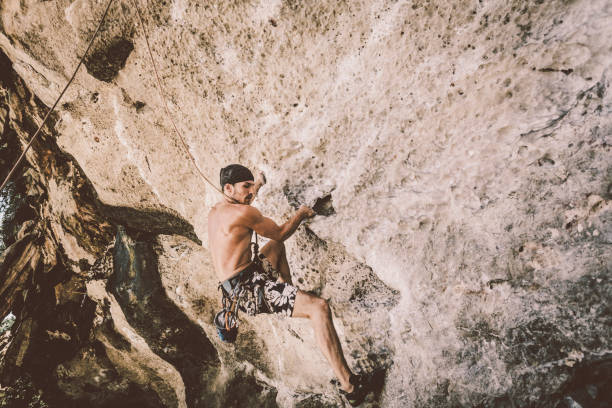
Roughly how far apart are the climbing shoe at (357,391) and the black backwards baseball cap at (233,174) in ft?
6.40

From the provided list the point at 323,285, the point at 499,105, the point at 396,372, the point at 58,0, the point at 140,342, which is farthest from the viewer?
the point at 140,342

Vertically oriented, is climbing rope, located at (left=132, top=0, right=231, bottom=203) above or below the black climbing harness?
above

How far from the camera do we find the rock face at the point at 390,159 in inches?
69.6

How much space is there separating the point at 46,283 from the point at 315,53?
26.0 ft

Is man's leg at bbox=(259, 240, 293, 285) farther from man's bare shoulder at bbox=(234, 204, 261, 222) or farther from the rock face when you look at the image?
man's bare shoulder at bbox=(234, 204, 261, 222)

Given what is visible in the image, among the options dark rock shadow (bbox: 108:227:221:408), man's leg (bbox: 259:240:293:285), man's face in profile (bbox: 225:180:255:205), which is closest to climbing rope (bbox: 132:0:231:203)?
man's face in profile (bbox: 225:180:255:205)

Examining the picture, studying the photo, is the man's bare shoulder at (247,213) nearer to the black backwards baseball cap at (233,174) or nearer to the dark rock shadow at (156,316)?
the black backwards baseball cap at (233,174)

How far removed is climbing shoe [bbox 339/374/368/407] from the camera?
7.77ft

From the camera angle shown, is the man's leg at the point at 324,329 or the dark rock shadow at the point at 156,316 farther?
the dark rock shadow at the point at 156,316

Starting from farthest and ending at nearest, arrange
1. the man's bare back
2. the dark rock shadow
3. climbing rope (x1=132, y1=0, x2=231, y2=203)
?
1. the dark rock shadow
2. climbing rope (x1=132, y1=0, x2=231, y2=203)
3. the man's bare back

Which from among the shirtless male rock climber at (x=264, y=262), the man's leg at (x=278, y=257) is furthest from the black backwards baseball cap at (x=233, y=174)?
the man's leg at (x=278, y=257)

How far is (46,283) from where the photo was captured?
650cm

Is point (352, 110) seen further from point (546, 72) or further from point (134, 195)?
point (134, 195)

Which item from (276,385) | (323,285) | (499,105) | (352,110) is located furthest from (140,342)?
(499,105)
